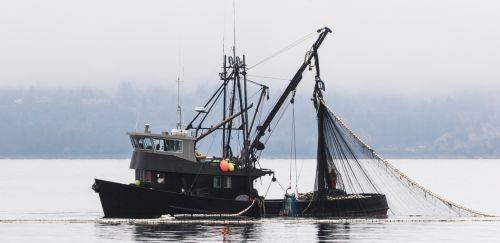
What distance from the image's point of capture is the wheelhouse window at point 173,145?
7200 cm

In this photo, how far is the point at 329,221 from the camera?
74.1 meters

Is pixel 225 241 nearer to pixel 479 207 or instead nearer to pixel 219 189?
pixel 219 189

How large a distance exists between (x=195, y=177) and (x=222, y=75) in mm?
8587

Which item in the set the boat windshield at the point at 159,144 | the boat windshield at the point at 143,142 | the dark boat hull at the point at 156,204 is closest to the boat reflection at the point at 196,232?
the dark boat hull at the point at 156,204

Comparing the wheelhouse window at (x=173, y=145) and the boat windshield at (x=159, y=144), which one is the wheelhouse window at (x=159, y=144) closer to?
the boat windshield at (x=159, y=144)

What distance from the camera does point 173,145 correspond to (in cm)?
7206

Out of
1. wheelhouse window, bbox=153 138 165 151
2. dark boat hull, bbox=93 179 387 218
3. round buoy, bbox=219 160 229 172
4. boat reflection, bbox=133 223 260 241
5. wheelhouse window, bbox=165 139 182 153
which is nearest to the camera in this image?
boat reflection, bbox=133 223 260 241

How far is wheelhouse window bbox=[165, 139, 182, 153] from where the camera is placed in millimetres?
72000

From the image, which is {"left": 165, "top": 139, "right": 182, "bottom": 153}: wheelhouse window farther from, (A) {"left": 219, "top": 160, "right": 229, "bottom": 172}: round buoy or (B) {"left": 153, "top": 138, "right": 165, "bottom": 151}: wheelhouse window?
(A) {"left": 219, "top": 160, "right": 229, "bottom": 172}: round buoy

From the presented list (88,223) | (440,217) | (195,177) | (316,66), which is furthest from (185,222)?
(440,217)

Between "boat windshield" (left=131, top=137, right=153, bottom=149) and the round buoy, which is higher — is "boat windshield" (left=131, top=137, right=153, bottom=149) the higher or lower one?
the higher one

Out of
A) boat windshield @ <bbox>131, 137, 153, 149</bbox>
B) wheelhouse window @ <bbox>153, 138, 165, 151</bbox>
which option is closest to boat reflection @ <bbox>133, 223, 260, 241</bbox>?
wheelhouse window @ <bbox>153, 138, 165, 151</bbox>

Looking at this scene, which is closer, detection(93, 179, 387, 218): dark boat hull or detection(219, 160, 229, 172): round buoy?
detection(93, 179, 387, 218): dark boat hull

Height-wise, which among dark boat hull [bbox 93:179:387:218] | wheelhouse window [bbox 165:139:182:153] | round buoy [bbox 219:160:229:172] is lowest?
dark boat hull [bbox 93:179:387:218]
